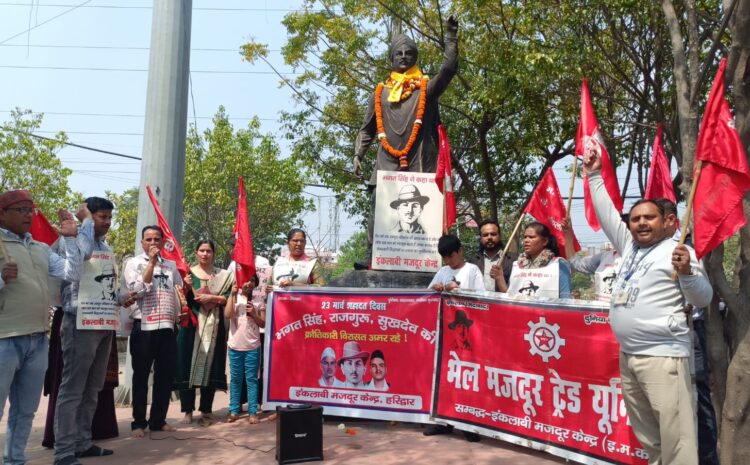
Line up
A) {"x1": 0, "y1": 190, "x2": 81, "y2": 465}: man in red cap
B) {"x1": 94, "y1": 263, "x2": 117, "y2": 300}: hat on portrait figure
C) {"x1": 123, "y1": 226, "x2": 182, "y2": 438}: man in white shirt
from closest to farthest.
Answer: {"x1": 0, "y1": 190, "x2": 81, "y2": 465}: man in red cap → {"x1": 94, "y1": 263, "x2": 117, "y2": 300}: hat on portrait figure → {"x1": 123, "y1": 226, "x2": 182, "y2": 438}: man in white shirt

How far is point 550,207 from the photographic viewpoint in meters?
6.80

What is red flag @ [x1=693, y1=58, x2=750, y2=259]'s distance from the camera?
4.06 metres

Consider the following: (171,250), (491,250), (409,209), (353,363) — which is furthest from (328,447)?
(171,250)

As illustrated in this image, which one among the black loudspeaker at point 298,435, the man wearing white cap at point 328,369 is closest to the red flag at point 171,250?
the man wearing white cap at point 328,369

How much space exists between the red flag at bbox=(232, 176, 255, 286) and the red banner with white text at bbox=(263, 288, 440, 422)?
350mm

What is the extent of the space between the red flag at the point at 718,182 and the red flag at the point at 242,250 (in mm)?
3862

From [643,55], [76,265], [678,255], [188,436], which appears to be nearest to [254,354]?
[188,436]

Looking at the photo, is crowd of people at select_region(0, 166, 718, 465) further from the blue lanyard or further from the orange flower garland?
the orange flower garland

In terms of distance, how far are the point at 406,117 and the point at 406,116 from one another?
0.01m

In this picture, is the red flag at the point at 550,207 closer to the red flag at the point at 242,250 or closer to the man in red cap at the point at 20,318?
the red flag at the point at 242,250

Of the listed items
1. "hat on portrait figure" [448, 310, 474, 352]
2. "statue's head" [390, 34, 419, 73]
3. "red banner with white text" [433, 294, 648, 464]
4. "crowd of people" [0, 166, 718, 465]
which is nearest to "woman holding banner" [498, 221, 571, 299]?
"crowd of people" [0, 166, 718, 465]

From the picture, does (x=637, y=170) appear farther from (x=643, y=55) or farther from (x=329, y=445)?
(x=329, y=445)

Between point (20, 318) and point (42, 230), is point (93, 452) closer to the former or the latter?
point (20, 318)

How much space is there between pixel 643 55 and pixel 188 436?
989cm
